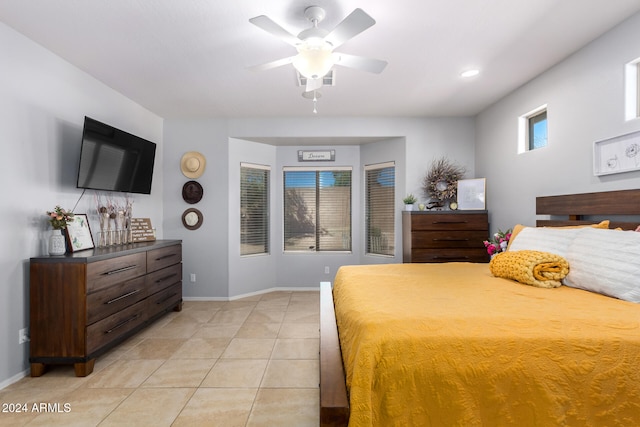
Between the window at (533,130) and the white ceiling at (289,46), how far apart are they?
1.24ft

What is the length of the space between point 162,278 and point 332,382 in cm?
300

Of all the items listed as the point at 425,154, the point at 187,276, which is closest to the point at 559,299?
the point at 425,154

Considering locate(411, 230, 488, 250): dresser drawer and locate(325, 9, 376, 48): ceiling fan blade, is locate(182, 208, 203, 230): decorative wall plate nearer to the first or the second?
locate(411, 230, 488, 250): dresser drawer

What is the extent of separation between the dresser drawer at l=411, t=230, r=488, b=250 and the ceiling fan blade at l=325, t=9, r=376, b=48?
8.89 ft

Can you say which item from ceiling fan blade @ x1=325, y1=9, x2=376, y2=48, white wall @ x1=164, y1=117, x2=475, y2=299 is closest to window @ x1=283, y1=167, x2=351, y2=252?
white wall @ x1=164, y1=117, x2=475, y2=299

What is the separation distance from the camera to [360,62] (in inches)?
87.9

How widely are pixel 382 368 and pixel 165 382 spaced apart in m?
1.94

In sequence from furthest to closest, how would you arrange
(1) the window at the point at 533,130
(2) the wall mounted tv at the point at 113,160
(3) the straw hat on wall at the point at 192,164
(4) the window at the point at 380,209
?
(4) the window at the point at 380,209
(3) the straw hat on wall at the point at 192,164
(1) the window at the point at 533,130
(2) the wall mounted tv at the point at 113,160

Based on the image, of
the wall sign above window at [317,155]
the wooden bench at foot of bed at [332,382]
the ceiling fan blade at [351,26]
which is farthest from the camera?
the wall sign above window at [317,155]

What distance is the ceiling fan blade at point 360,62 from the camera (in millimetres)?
2182

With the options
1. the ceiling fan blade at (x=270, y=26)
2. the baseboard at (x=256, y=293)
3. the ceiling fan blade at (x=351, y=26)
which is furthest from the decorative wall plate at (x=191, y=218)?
the ceiling fan blade at (x=351, y=26)

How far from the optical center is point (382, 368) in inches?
47.5

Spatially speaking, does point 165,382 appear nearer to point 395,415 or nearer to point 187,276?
point 395,415

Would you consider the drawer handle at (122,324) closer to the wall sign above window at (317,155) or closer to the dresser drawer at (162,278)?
the dresser drawer at (162,278)
